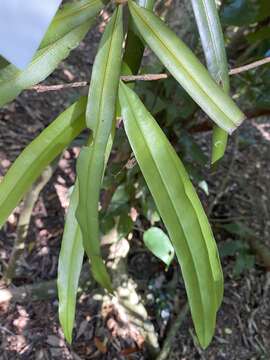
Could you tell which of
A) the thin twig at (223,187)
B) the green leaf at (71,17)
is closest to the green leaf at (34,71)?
the green leaf at (71,17)

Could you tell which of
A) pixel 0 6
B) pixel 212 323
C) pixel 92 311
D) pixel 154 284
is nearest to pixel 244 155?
pixel 154 284

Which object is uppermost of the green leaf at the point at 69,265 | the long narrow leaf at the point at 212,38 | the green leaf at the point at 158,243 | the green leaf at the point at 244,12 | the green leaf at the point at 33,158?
the green leaf at the point at 33,158

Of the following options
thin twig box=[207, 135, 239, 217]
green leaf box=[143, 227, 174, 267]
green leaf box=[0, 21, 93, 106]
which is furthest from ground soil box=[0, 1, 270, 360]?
green leaf box=[0, 21, 93, 106]

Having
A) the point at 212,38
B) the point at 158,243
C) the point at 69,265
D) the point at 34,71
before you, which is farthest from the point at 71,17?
the point at 158,243

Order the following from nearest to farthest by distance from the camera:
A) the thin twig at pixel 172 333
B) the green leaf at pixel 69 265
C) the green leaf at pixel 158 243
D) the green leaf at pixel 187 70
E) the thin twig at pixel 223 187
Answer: the green leaf at pixel 187 70 → the green leaf at pixel 69 265 → the green leaf at pixel 158 243 → the thin twig at pixel 172 333 → the thin twig at pixel 223 187

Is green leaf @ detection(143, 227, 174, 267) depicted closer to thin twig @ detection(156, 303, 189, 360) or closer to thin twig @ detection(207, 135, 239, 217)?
thin twig @ detection(156, 303, 189, 360)

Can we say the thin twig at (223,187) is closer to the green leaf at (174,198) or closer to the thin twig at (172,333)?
the thin twig at (172,333)
